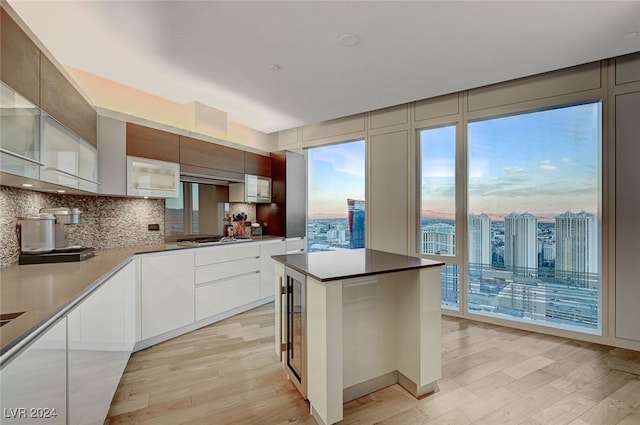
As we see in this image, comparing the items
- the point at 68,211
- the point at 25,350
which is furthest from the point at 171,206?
the point at 25,350

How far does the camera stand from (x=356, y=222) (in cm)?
456

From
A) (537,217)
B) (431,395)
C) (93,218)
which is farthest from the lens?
(537,217)

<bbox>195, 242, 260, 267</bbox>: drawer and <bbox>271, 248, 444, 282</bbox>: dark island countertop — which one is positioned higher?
<bbox>271, 248, 444, 282</bbox>: dark island countertop

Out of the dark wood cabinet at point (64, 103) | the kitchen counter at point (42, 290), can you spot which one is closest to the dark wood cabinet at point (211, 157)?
the dark wood cabinet at point (64, 103)

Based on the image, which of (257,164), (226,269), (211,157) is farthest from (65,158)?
(257,164)

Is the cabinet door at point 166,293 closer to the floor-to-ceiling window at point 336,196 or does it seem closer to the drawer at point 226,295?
the drawer at point 226,295

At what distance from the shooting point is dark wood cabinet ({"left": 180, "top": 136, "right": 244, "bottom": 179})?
3.41 meters

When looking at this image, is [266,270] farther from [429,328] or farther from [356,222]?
[429,328]

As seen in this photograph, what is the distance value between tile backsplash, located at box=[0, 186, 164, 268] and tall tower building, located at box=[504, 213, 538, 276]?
426cm

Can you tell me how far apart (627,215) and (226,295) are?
14.2ft

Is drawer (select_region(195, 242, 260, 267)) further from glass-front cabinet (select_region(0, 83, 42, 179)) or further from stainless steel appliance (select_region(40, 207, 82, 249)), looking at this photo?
glass-front cabinet (select_region(0, 83, 42, 179))

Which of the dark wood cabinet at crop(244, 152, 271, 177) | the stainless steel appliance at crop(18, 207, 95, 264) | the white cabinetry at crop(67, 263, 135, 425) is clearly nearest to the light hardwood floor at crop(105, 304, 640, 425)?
the white cabinetry at crop(67, 263, 135, 425)

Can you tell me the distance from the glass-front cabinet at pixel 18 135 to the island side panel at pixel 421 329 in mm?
2351

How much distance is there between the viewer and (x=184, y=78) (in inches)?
115
